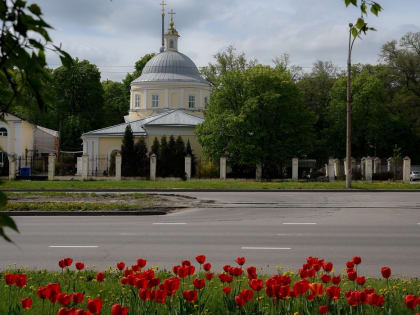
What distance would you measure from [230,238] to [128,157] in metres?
35.6

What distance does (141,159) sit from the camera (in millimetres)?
47844

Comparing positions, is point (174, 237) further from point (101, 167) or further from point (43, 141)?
point (43, 141)

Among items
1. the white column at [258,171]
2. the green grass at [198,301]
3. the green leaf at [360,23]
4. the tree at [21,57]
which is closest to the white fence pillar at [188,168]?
the white column at [258,171]

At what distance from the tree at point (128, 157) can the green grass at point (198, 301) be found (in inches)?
1533

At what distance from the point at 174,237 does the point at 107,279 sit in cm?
539

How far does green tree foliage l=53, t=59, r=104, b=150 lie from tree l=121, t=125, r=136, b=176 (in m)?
24.1

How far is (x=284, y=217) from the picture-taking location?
17469 mm

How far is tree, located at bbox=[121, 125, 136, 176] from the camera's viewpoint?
1822 inches

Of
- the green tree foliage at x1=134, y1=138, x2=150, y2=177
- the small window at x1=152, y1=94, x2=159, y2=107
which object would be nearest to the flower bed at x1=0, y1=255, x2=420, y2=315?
the green tree foliage at x1=134, y1=138, x2=150, y2=177

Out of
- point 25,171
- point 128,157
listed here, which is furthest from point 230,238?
point 25,171

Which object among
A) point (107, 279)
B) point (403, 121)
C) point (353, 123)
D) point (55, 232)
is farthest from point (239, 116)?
point (107, 279)

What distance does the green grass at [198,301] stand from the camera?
A: 4.98 m

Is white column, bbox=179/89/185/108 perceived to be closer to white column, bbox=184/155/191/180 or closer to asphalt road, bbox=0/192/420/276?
white column, bbox=184/155/191/180

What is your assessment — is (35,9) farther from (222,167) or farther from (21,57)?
(222,167)
